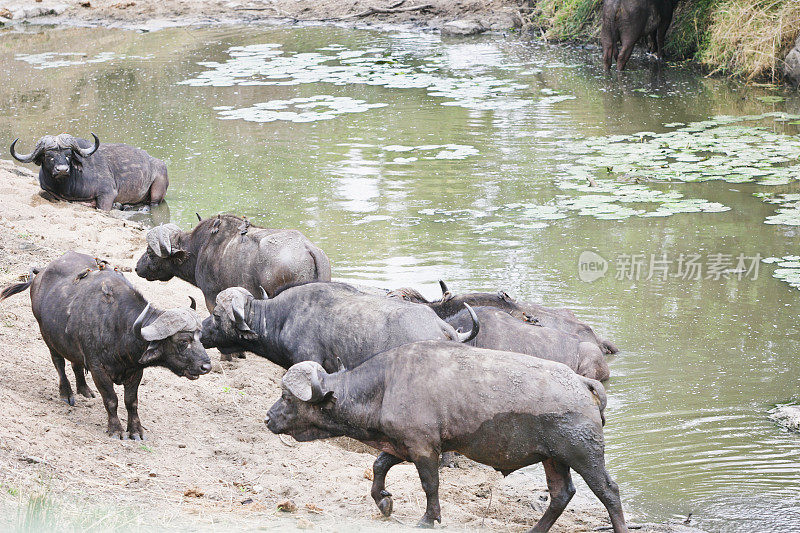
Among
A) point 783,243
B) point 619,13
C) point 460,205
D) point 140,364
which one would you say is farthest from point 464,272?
point 619,13

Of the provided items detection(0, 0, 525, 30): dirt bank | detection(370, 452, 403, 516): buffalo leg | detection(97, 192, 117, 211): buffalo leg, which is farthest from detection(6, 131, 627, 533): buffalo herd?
detection(0, 0, 525, 30): dirt bank

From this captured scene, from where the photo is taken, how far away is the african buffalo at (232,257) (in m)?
8.30

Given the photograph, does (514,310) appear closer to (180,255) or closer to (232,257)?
(232,257)

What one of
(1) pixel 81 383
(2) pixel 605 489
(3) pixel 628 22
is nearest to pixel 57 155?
(1) pixel 81 383

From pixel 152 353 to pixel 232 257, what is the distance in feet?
7.90

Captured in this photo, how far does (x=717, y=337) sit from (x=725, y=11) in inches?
503

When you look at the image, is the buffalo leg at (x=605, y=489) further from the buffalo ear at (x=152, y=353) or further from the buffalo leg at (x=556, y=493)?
the buffalo ear at (x=152, y=353)

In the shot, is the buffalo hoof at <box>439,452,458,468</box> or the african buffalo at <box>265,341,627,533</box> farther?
the buffalo hoof at <box>439,452,458,468</box>

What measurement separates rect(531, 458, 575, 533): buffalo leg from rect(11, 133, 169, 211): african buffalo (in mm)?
8988

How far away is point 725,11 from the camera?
1964 centimetres

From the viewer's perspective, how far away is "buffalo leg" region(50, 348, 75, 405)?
6.91 metres

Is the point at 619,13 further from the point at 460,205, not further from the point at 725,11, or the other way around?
the point at 460,205

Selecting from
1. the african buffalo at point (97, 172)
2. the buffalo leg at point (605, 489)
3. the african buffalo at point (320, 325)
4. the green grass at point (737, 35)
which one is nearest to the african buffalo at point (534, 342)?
the african buffalo at point (320, 325)

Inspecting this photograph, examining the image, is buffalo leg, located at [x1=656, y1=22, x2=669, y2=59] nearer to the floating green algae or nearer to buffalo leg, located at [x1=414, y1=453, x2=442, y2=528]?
the floating green algae
